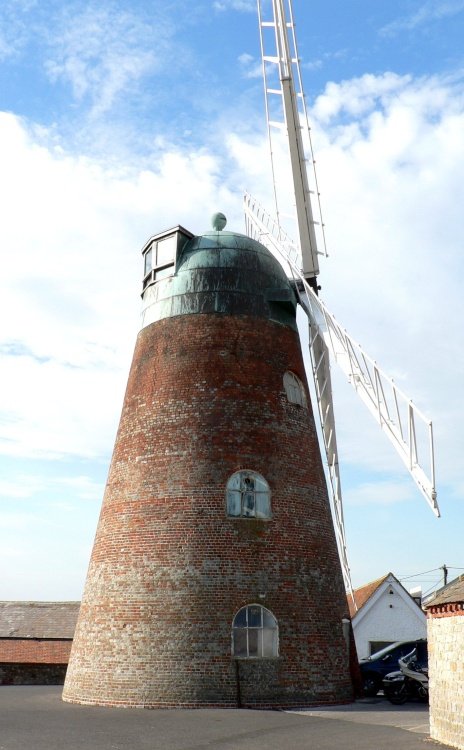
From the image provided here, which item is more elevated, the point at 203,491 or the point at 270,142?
the point at 270,142

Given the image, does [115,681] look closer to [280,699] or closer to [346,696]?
[280,699]

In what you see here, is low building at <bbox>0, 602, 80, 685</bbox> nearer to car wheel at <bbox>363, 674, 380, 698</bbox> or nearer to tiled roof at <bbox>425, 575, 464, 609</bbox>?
car wheel at <bbox>363, 674, 380, 698</bbox>

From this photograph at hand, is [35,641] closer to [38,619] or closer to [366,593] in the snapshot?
[38,619]

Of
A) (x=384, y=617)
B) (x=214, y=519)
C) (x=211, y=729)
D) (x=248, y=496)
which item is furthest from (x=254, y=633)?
(x=384, y=617)

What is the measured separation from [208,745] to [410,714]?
539 centimetres

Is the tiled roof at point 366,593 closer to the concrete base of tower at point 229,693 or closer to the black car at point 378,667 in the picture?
the black car at point 378,667

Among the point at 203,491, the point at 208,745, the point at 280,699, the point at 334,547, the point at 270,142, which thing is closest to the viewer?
the point at 208,745

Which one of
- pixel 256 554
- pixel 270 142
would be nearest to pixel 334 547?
pixel 256 554

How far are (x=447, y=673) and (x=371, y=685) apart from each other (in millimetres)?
7586

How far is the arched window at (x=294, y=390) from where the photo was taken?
16.4m

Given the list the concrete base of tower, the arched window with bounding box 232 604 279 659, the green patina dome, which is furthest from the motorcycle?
the green patina dome

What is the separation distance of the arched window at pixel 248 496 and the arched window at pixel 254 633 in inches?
70.1

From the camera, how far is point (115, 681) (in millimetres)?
13953

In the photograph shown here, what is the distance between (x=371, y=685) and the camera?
17688 mm
